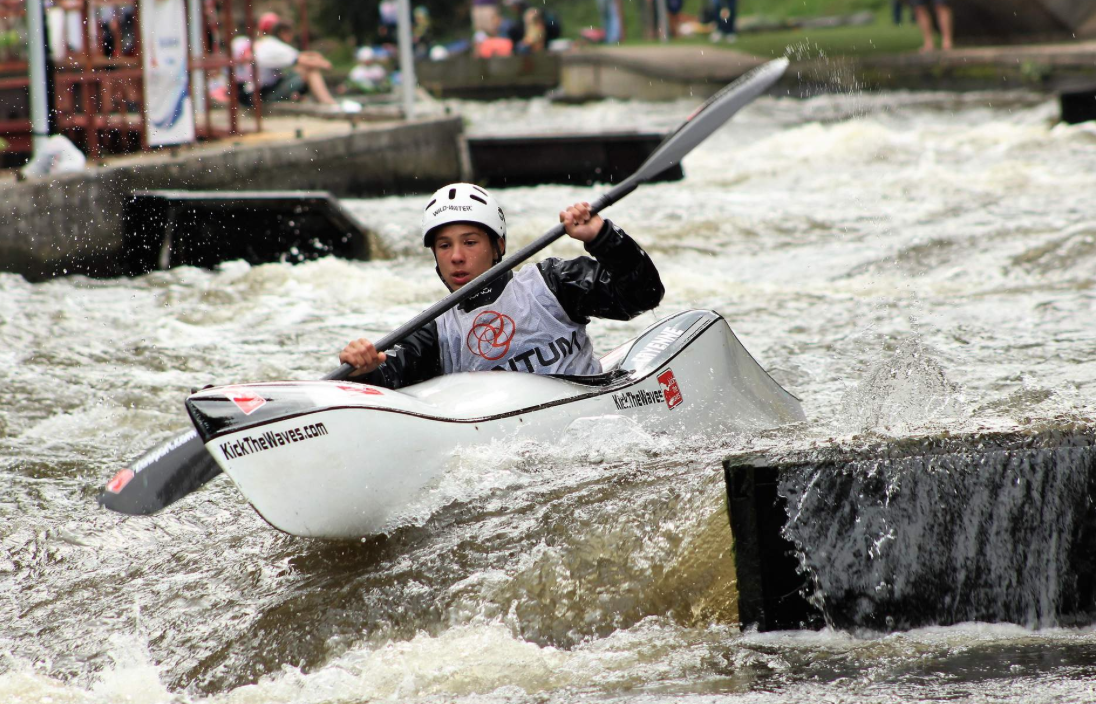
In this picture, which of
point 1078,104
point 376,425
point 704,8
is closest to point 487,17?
point 704,8

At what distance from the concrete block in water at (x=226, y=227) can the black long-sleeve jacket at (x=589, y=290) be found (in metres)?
4.84

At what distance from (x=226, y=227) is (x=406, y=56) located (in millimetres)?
5625

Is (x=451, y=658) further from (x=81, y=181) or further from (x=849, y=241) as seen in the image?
(x=849, y=241)

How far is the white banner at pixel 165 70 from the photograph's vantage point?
10.3 meters

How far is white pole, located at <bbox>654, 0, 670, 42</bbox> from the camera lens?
26828 millimetres

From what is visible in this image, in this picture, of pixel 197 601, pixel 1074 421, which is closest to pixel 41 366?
pixel 197 601

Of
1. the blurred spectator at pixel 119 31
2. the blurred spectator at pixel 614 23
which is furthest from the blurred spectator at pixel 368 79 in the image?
the blurred spectator at pixel 119 31

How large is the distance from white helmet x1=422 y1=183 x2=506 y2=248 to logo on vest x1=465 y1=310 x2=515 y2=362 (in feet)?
1.01

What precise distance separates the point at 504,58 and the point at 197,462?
2240cm

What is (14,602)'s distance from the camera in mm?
3570

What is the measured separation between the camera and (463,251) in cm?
423

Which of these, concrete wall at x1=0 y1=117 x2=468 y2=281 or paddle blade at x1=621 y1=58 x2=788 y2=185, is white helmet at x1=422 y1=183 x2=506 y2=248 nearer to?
paddle blade at x1=621 y1=58 x2=788 y2=185

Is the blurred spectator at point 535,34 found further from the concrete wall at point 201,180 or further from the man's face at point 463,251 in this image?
the man's face at point 463,251

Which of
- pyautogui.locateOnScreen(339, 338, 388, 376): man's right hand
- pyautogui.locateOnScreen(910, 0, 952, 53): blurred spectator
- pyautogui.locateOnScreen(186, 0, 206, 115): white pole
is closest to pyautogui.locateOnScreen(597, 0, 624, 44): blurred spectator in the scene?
pyautogui.locateOnScreen(910, 0, 952, 53): blurred spectator
